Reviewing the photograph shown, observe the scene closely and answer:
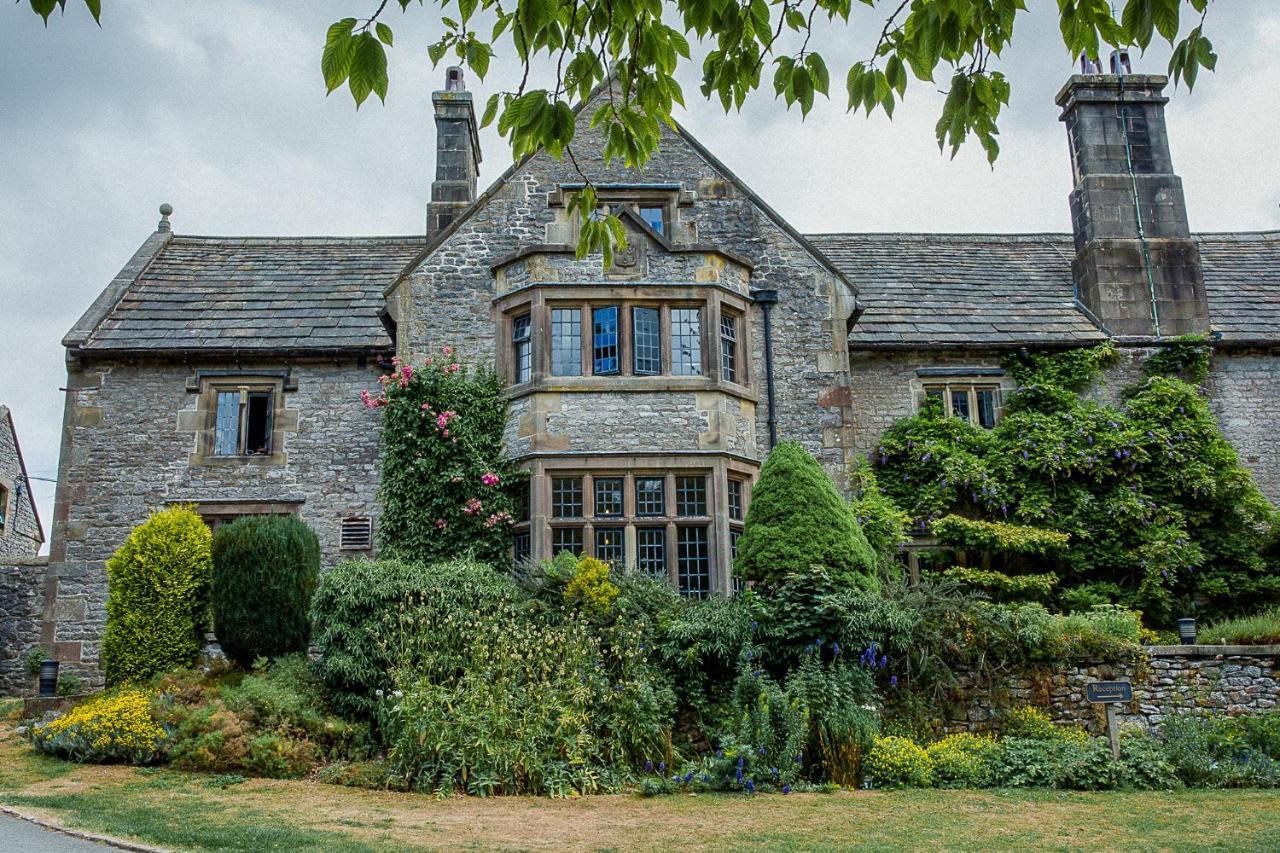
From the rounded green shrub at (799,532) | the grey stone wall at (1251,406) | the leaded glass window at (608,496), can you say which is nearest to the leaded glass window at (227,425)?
the leaded glass window at (608,496)

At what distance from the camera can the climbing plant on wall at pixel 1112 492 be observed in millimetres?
16344

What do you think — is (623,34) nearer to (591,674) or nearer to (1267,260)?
(591,674)

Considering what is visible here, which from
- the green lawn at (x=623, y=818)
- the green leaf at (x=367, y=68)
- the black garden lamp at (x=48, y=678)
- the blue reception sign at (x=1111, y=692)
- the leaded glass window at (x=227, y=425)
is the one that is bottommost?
the green lawn at (x=623, y=818)

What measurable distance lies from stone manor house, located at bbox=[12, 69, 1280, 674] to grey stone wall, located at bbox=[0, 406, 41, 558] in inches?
489

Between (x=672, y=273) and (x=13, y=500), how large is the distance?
75.4ft

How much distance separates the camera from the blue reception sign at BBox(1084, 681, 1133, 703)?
35.9 feet

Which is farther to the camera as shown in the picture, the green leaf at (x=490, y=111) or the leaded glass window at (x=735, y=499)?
the leaded glass window at (x=735, y=499)

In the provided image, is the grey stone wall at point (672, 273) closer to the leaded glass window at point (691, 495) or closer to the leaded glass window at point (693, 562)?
the leaded glass window at point (691, 495)

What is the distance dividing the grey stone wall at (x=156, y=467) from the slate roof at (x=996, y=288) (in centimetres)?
829

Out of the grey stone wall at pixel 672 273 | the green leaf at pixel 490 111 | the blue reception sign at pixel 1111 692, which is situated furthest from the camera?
the grey stone wall at pixel 672 273

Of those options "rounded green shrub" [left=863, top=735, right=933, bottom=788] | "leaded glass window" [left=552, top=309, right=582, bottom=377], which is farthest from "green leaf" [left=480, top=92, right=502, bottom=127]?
"leaded glass window" [left=552, top=309, right=582, bottom=377]

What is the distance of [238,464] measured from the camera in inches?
669

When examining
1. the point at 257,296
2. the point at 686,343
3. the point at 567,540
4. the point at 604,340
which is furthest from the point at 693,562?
the point at 257,296

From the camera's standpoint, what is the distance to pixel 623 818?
9062 millimetres
